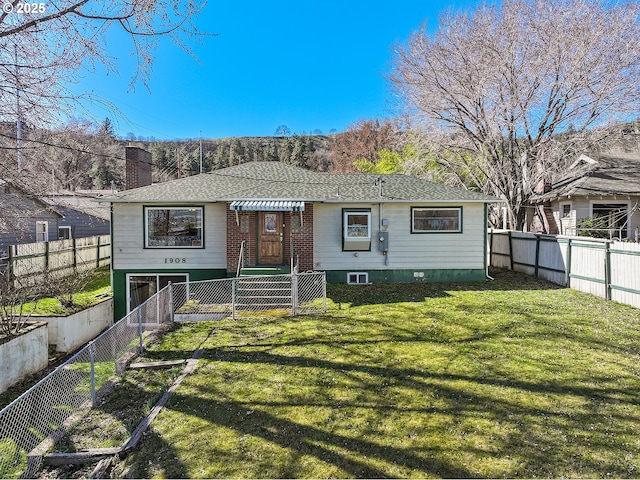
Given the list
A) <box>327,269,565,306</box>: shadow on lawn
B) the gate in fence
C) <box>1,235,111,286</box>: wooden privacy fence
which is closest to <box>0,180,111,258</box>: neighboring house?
<box>1,235,111,286</box>: wooden privacy fence

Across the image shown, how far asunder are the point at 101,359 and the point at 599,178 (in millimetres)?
23700

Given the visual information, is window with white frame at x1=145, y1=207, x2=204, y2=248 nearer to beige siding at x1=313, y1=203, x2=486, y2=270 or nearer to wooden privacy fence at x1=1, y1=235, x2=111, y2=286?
wooden privacy fence at x1=1, y1=235, x2=111, y2=286

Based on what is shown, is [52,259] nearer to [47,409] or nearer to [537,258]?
[47,409]

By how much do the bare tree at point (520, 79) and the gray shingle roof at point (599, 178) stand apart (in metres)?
1.97

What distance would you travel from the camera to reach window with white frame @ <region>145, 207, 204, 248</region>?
12.9m

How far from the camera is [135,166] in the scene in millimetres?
15742

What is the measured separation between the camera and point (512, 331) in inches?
299

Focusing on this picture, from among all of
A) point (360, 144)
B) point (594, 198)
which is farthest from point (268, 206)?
point (360, 144)

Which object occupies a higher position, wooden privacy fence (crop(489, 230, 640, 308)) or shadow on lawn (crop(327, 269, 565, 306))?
wooden privacy fence (crop(489, 230, 640, 308))

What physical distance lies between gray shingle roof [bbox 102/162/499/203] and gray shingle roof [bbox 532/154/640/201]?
8701 millimetres

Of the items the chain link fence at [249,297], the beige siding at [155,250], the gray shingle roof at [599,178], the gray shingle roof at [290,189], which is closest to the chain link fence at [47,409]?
the chain link fence at [249,297]

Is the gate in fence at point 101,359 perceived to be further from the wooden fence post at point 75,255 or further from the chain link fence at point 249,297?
the wooden fence post at point 75,255

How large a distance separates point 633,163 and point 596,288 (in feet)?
54.1

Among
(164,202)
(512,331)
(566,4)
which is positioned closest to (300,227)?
(164,202)
